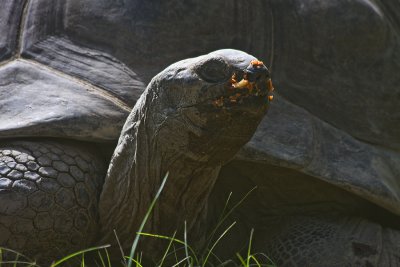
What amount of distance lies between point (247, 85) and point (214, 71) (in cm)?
16

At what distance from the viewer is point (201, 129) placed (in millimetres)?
2973

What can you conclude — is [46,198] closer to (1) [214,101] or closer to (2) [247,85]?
(1) [214,101]

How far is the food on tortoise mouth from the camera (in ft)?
9.25

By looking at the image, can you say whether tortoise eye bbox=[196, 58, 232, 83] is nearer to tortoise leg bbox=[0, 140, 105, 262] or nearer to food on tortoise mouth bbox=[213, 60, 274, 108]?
food on tortoise mouth bbox=[213, 60, 274, 108]

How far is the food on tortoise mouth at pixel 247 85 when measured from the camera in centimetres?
282

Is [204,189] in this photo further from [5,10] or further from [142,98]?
[5,10]

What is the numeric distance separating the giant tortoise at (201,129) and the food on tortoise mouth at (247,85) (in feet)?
0.26

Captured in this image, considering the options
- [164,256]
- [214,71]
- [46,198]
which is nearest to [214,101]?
[214,71]

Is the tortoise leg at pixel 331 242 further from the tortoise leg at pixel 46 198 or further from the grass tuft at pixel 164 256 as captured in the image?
the tortoise leg at pixel 46 198

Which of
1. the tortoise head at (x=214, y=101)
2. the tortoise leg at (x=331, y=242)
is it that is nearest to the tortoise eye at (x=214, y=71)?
the tortoise head at (x=214, y=101)

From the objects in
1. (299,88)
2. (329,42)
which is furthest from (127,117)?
(329,42)

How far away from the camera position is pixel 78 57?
141 inches

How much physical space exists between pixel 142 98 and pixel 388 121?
1.49 metres

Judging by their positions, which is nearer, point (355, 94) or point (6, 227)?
point (6, 227)
